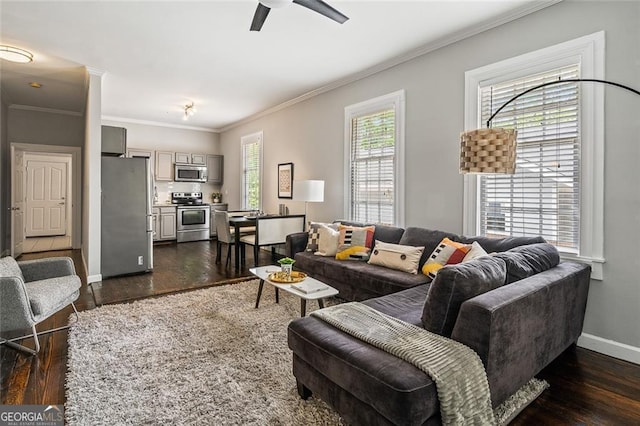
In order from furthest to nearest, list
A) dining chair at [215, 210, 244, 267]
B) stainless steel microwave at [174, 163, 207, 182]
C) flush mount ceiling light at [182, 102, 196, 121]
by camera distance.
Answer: stainless steel microwave at [174, 163, 207, 182] → flush mount ceiling light at [182, 102, 196, 121] → dining chair at [215, 210, 244, 267]

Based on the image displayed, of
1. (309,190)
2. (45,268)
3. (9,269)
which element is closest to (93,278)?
(45,268)

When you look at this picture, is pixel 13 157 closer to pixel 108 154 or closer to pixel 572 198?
pixel 108 154

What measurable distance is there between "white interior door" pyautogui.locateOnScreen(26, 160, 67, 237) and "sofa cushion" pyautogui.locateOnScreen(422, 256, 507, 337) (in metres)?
9.51

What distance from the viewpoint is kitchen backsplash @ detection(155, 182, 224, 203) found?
7.89 m

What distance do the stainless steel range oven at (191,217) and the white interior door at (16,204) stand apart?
8.91 ft

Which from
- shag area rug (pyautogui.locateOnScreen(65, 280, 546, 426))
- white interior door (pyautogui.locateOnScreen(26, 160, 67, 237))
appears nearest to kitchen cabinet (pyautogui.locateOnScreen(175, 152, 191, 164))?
white interior door (pyautogui.locateOnScreen(26, 160, 67, 237))

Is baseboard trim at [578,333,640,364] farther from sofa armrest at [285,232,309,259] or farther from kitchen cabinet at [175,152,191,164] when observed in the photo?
kitchen cabinet at [175,152,191,164]

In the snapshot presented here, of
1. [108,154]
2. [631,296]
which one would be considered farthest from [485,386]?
[108,154]

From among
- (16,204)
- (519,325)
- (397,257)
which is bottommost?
(519,325)

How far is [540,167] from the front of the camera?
2902 millimetres

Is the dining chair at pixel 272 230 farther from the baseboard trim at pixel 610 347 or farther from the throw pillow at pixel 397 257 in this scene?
the baseboard trim at pixel 610 347

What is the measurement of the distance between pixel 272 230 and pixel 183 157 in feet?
13.4

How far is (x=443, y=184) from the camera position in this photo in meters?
3.59

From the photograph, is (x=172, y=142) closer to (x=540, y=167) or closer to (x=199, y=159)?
(x=199, y=159)
